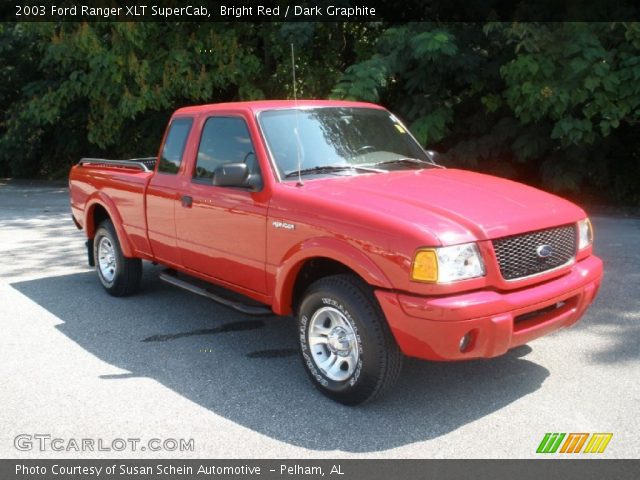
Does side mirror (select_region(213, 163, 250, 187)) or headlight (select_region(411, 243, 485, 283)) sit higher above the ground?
side mirror (select_region(213, 163, 250, 187))

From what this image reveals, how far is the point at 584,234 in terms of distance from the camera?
4637mm

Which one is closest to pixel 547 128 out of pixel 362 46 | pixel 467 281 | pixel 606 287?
pixel 362 46

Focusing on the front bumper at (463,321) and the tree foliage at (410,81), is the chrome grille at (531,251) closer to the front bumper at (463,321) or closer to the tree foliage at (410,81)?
the front bumper at (463,321)

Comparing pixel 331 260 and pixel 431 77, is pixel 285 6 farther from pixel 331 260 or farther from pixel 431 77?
pixel 331 260

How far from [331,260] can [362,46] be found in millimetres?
10998

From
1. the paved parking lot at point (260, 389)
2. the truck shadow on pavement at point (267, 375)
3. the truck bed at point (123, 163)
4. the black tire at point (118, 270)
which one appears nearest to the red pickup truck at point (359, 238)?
the truck shadow on pavement at point (267, 375)

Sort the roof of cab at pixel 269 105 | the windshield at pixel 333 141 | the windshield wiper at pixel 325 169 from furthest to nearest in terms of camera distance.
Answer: the roof of cab at pixel 269 105 < the windshield at pixel 333 141 < the windshield wiper at pixel 325 169

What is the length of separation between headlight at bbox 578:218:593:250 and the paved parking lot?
877mm

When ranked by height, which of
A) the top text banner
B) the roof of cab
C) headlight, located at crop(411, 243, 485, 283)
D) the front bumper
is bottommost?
the front bumper

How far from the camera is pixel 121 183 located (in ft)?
21.5

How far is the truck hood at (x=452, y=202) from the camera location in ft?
12.9

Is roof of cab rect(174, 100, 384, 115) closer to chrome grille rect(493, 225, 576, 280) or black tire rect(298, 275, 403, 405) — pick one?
black tire rect(298, 275, 403, 405)

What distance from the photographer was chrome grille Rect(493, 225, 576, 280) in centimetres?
398

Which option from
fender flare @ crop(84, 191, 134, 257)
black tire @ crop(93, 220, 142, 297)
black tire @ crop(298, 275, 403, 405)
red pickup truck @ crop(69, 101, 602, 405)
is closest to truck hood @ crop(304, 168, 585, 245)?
red pickup truck @ crop(69, 101, 602, 405)
